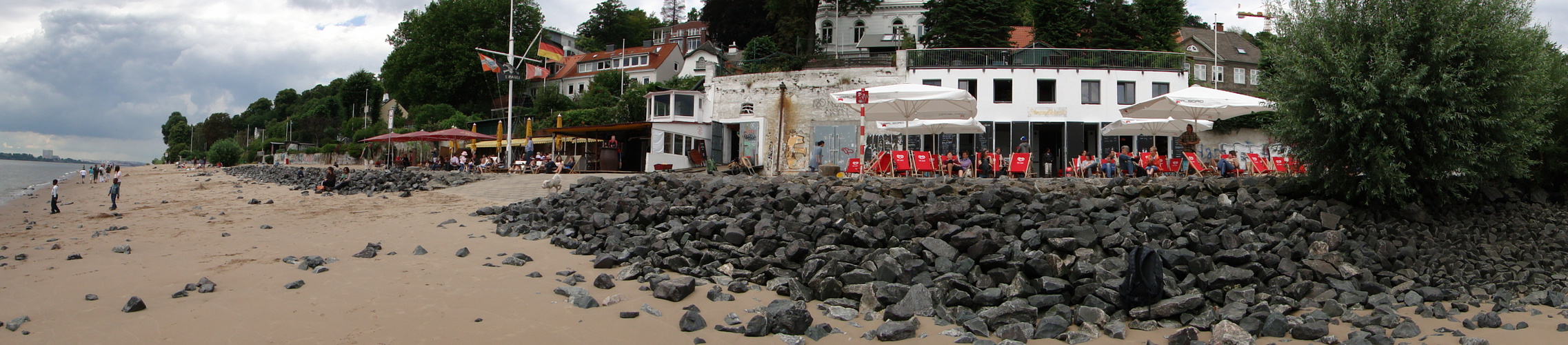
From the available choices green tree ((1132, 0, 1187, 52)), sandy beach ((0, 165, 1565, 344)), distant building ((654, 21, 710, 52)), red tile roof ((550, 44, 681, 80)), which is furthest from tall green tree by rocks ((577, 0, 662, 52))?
sandy beach ((0, 165, 1565, 344))

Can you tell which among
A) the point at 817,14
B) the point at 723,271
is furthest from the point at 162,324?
the point at 817,14

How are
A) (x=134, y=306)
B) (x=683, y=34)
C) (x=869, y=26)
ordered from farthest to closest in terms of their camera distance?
1. (x=683, y=34)
2. (x=869, y=26)
3. (x=134, y=306)

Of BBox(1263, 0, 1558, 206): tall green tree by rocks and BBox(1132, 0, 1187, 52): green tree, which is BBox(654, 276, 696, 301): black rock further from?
BBox(1132, 0, 1187, 52): green tree

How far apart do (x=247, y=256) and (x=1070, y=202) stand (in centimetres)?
1025

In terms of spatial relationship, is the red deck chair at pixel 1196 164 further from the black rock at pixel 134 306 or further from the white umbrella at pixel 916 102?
the black rock at pixel 134 306

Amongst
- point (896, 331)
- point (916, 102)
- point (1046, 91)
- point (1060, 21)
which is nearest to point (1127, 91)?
point (1046, 91)

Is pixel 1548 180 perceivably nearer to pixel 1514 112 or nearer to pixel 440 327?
pixel 1514 112

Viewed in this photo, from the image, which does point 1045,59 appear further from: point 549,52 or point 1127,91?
point 549,52

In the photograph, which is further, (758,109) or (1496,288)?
(758,109)

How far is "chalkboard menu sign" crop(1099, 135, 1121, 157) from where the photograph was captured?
1074 inches

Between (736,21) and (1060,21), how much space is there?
27510 millimetres

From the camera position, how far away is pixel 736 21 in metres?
56.3

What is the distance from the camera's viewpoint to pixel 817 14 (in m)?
47.3

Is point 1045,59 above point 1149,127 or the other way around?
above
